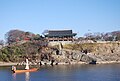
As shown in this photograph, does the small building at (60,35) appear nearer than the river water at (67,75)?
No

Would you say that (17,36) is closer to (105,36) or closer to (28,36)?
(28,36)

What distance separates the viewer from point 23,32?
129 meters

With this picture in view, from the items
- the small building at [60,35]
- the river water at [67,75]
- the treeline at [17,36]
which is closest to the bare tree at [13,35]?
the treeline at [17,36]

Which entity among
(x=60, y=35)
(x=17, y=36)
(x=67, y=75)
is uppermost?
(x=17, y=36)

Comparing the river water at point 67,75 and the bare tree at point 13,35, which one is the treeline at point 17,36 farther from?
the river water at point 67,75

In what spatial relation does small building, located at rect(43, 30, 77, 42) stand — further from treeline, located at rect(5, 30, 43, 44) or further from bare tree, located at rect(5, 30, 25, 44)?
bare tree, located at rect(5, 30, 25, 44)

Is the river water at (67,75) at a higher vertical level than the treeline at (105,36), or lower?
lower

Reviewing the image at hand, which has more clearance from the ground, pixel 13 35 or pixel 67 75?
pixel 13 35

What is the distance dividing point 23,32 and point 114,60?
47.4 meters

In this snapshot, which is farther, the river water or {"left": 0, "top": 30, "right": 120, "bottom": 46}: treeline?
{"left": 0, "top": 30, "right": 120, "bottom": 46}: treeline

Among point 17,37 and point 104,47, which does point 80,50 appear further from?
point 17,37

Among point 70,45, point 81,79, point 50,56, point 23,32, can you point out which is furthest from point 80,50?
point 81,79

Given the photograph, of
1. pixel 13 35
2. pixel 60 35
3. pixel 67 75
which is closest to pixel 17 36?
pixel 13 35

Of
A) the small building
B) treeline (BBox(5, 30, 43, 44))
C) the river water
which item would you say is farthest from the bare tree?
the river water
